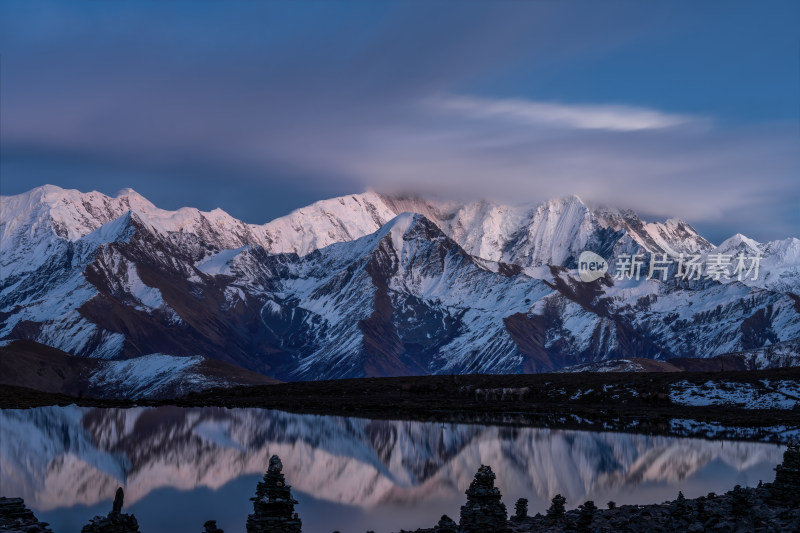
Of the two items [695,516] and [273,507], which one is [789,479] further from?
[273,507]

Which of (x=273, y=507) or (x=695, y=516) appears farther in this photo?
(x=695, y=516)

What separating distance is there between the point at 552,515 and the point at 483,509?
35.4 feet

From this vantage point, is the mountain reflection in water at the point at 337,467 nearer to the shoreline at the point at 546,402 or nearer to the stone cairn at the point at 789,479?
the shoreline at the point at 546,402

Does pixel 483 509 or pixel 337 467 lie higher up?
pixel 337 467

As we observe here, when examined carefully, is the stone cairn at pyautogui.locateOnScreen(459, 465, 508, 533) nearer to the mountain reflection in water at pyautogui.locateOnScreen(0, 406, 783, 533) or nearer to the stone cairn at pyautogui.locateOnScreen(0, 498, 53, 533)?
the stone cairn at pyautogui.locateOnScreen(0, 498, 53, 533)

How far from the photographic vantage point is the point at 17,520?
125 ft

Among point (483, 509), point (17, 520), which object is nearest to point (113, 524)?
point (17, 520)

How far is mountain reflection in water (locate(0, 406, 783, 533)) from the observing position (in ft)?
184

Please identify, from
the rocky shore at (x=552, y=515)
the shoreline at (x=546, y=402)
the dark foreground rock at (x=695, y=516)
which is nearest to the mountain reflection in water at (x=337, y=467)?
the rocky shore at (x=552, y=515)

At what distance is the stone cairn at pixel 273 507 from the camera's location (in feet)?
104

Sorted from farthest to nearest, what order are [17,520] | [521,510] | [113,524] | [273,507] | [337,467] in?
[337,467] → [521,510] → [17,520] → [113,524] → [273,507]

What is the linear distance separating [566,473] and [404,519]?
22846 mm

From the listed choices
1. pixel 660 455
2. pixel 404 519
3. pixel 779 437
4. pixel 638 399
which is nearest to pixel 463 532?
pixel 404 519

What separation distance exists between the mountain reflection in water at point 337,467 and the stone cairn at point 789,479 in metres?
14.3
